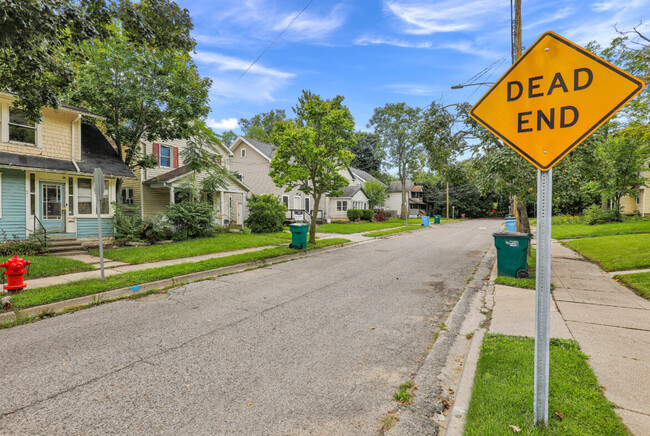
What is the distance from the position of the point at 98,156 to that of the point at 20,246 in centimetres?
540

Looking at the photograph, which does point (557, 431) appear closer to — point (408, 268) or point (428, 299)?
point (428, 299)

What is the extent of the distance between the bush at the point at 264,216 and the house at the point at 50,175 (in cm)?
700

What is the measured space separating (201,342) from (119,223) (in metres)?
12.4

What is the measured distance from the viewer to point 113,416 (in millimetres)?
2715

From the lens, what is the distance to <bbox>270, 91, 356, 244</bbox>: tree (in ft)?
42.0

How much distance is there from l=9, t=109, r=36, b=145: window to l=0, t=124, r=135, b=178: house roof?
83cm

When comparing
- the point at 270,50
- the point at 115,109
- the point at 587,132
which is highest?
the point at 270,50

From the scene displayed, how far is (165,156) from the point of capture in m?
20.2

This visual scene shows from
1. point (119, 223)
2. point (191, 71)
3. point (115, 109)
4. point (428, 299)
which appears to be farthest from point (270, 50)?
point (428, 299)

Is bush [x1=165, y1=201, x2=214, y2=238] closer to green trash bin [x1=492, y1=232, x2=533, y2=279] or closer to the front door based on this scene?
the front door

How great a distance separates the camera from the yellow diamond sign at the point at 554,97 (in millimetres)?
2098

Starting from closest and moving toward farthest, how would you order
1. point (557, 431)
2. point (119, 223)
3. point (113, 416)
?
point (557, 431) → point (113, 416) → point (119, 223)

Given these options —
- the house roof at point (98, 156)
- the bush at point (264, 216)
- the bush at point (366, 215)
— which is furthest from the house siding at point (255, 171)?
the house roof at point (98, 156)

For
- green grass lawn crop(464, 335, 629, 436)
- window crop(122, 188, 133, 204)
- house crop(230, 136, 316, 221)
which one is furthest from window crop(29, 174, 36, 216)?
house crop(230, 136, 316, 221)
